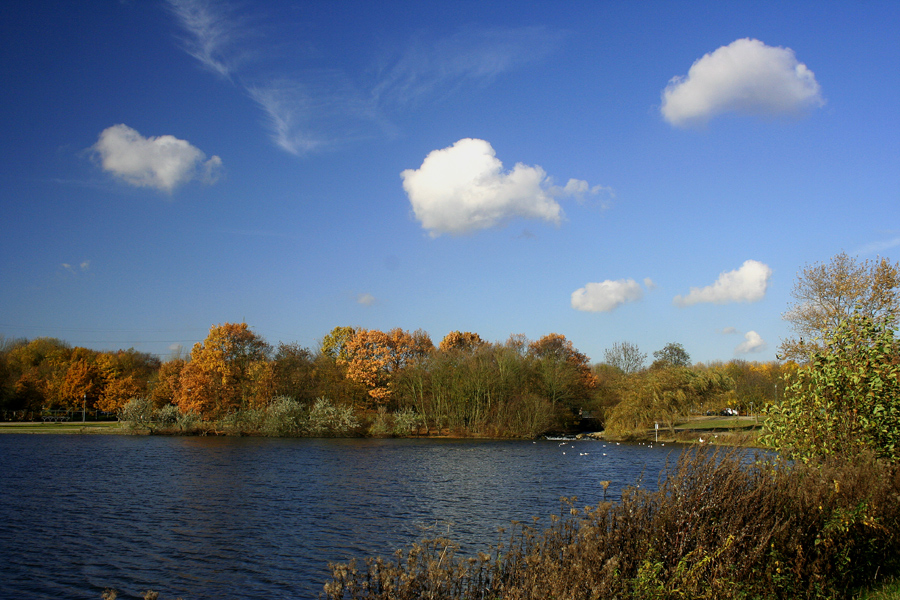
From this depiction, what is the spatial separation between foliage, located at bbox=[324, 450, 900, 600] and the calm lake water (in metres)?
1.38

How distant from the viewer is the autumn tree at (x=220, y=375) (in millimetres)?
63969

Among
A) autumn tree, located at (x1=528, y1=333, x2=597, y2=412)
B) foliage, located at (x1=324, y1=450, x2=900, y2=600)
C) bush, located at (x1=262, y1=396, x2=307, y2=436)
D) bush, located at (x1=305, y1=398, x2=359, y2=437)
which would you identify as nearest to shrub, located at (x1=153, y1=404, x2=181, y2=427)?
bush, located at (x1=262, y1=396, x2=307, y2=436)

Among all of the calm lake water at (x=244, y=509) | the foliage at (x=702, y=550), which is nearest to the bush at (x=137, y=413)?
the calm lake water at (x=244, y=509)

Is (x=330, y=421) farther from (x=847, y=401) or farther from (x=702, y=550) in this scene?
(x=702, y=550)

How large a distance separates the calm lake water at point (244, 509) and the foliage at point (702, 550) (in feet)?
4.53

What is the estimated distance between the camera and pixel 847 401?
10.9m

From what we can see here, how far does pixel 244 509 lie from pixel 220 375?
45.9m

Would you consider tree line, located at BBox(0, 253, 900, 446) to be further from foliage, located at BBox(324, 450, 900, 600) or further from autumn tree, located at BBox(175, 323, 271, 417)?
foliage, located at BBox(324, 450, 900, 600)

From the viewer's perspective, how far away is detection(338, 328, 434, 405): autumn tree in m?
67.2

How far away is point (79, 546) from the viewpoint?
16875 mm

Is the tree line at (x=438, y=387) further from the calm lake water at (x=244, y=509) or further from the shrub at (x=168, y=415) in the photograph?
the calm lake water at (x=244, y=509)

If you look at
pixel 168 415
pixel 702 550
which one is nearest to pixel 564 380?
pixel 168 415

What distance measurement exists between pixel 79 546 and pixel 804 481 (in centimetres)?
1846

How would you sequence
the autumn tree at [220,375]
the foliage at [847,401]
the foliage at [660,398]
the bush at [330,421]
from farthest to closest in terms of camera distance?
the autumn tree at [220,375], the bush at [330,421], the foliage at [660,398], the foliage at [847,401]
